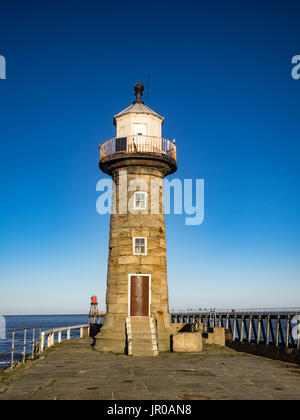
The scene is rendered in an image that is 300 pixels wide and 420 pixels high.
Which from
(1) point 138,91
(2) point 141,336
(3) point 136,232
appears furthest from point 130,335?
(1) point 138,91

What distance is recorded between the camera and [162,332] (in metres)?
19.4

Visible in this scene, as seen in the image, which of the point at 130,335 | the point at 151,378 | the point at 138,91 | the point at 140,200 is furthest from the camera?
the point at 138,91

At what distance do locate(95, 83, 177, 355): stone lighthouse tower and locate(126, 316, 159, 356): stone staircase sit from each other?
1.9 inches

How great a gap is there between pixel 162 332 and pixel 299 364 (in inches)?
266

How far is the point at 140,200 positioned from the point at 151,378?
10.9 meters

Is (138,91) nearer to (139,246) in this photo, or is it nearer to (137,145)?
(137,145)

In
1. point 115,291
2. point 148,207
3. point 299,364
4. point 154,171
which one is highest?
point 154,171

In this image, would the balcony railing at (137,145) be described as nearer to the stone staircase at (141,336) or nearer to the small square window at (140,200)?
the small square window at (140,200)

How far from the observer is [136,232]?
67.1ft

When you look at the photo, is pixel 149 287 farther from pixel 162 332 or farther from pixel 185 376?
pixel 185 376

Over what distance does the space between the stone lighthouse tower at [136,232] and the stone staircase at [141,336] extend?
0.05 m

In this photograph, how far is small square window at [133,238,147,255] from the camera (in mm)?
20266

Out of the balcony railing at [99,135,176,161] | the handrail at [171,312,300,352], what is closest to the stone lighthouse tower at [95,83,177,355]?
the balcony railing at [99,135,176,161]
